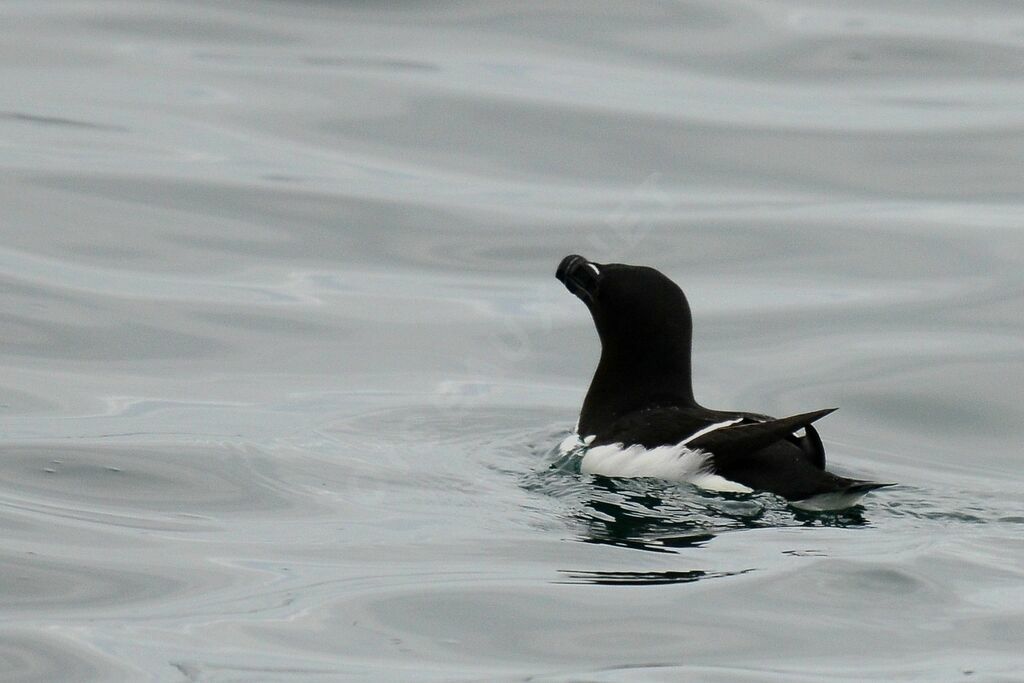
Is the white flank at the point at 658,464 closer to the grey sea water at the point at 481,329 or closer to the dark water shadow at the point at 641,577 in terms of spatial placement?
the grey sea water at the point at 481,329

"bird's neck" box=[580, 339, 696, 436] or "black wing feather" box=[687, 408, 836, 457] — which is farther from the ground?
"bird's neck" box=[580, 339, 696, 436]

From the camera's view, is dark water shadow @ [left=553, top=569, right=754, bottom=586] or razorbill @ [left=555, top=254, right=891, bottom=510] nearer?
dark water shadow @ [left=553, top=569, right=754, bottom=586]

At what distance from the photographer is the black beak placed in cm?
895

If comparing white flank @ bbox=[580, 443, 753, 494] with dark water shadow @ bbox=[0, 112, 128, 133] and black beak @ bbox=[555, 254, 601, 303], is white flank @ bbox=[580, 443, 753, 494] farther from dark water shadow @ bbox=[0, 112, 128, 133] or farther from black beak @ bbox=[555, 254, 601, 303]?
dark water shadow @ bbox=[0, 112, 128, 133]

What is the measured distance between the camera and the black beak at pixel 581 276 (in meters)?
8.95

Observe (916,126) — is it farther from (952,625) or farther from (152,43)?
(952,625)

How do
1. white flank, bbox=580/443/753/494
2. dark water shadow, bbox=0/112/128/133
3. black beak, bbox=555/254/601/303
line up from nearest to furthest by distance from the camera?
white flank, bbox=580/443/753/494, black beak, bbox=555/254/601/303, dark water shadow, bbox=0/112/128/133

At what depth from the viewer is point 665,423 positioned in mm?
8203

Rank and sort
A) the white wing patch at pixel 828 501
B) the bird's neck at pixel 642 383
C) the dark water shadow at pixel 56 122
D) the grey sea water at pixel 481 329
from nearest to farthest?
the grey sea water at pixel 481 329 < the white wing patch at pixel 828 501 < the bird's neck at pixel 642 383 < the dark water shadow at pixel 56 122

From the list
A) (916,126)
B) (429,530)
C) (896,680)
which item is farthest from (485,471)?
(916,126)

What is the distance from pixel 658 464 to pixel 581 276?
1.39 meters

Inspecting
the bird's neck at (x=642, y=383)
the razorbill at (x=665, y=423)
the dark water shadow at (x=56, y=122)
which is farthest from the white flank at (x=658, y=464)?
the dark water shadow at (x=56, y=122)

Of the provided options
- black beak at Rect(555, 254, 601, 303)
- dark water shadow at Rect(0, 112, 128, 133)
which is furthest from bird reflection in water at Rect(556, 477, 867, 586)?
dark water shadow at Rect(0, 112, 128, 133)

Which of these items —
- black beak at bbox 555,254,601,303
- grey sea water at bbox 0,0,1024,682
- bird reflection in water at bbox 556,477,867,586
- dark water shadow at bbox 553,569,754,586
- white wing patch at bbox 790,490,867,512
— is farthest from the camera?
black beak at bbox 555,254,601,303
